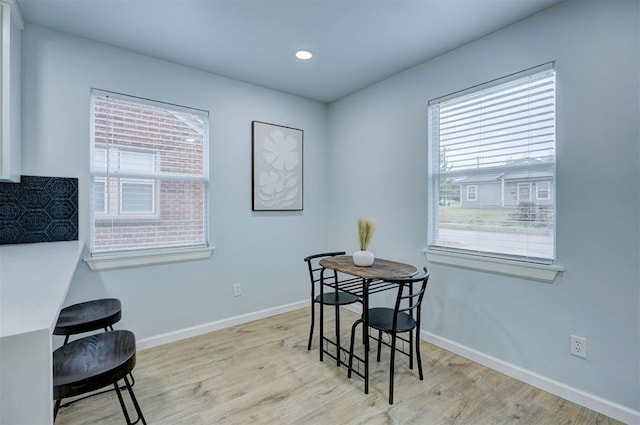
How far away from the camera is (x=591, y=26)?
1.88 meters

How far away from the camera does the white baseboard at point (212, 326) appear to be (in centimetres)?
269

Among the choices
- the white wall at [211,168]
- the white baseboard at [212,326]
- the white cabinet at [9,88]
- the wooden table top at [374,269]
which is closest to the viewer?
the white cabinet at [9,88]

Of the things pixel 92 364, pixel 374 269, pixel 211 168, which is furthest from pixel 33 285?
pixel 211 168

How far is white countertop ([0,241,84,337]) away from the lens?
77 cm

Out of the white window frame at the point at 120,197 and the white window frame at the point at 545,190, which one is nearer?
the white window frame at the point at 545,190

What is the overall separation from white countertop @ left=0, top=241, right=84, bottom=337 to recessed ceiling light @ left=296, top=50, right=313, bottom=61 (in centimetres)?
212

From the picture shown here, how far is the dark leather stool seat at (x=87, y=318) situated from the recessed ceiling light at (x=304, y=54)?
2280mm

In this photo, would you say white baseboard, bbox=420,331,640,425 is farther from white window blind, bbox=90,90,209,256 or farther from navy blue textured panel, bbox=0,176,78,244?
navy blue textured panel, bbox=0,176,78,244

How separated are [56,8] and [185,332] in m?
2.57

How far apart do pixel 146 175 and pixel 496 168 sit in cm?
278

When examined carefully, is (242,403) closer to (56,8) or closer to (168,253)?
(168,253)

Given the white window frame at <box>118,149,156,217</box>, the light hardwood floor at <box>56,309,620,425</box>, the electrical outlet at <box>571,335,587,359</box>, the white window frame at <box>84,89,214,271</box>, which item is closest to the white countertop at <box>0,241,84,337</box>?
the white window frame at <box>84,89,214,271</box>

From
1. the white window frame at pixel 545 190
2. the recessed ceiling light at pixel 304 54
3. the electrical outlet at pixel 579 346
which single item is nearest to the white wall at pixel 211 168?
the recessed ceiling light at pixel 304 54

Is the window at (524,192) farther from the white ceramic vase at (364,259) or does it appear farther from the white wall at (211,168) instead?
the white wall at (211,168)
